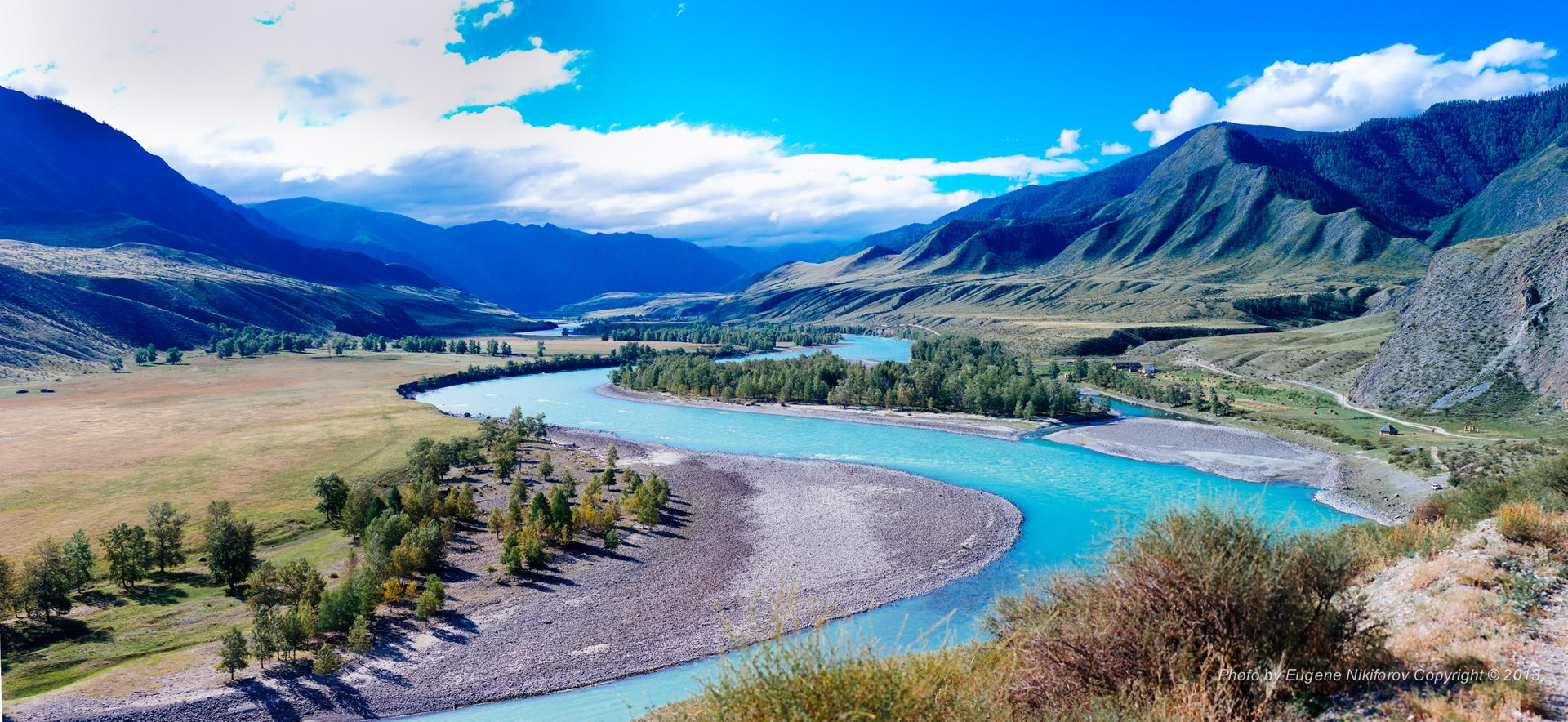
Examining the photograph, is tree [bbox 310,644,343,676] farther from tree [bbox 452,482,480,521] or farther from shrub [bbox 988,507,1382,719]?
shrub [bbox 988,507,1382,719]

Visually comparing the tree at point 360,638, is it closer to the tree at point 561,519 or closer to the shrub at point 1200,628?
the tree at point 561,519

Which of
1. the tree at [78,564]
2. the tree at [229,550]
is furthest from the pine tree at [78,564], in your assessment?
the tree at [229,550]

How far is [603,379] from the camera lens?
150750 mm

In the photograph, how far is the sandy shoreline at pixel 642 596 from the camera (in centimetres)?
2764

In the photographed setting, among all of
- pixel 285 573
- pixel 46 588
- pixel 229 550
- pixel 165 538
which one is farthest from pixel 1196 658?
pixel 165 538

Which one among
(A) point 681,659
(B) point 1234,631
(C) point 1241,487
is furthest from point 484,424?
(B) point 1234,631

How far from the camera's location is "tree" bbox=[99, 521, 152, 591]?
117 feet

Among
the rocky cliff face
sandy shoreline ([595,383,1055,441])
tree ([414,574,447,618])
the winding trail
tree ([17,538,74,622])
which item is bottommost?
tree ([414,574,447,618])

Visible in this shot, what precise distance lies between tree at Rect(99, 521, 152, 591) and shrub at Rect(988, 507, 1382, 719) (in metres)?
44.3

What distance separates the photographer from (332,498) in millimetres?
47562

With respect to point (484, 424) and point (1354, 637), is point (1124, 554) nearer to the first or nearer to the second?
point (1354, 637)

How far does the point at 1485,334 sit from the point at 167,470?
431 feet

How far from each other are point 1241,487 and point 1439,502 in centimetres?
2647

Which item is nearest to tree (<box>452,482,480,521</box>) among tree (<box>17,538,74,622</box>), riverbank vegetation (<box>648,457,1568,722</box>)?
tree (<box>17,538,74,622</box>)
